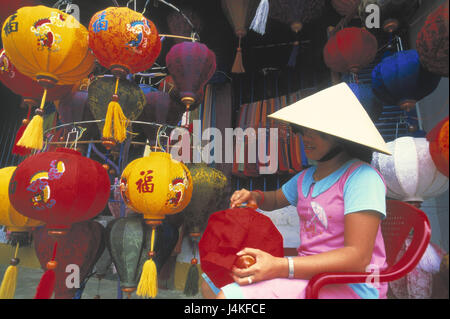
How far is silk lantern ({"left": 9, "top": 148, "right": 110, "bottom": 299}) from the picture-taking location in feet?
4.42

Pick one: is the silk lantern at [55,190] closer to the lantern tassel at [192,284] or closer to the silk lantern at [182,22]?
the lantern tassel at [192,284]

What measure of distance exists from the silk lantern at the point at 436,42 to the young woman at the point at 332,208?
0.30 metres

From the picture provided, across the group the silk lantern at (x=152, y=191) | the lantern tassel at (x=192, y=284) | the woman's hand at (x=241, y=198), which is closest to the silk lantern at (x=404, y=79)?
the woman's hand at (x=241, y=198)

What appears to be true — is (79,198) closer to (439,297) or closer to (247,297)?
(247,297)

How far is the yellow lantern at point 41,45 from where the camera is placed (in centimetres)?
146

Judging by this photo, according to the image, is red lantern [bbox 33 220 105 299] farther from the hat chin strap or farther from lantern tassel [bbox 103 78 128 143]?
the hat chin strap

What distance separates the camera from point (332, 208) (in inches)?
43.4

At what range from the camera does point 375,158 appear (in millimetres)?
1755

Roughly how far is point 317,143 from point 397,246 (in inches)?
27.3

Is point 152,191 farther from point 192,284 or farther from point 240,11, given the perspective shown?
point 240,11

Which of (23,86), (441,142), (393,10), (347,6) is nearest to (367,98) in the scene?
(393,10)

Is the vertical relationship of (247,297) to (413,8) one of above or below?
below

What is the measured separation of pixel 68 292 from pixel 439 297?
1.92 metres
